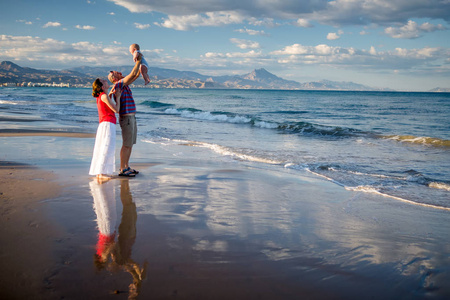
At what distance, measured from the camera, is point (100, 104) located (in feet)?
19.2

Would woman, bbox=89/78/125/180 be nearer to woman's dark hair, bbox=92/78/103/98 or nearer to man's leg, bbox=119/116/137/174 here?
woman's dark hair, bbox=92/78/103/98

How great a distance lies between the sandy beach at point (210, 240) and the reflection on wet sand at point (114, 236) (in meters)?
0.01

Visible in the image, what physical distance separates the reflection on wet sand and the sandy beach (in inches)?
0.5

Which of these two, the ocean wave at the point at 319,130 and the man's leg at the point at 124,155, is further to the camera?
the ocean wave at the point at 319,130

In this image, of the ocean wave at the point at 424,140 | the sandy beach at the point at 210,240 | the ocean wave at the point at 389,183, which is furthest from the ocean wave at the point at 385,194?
the ocean wave at the point at 424,140

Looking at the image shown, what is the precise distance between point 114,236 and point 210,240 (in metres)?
0.99

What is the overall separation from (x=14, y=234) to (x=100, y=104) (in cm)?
304

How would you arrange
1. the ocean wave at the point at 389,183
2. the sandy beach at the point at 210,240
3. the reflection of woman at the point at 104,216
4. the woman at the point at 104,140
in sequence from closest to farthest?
the sandy beach at the point at 210,240 < the reflection of woman at the point at 104,216 < the ocean wave at the point at 389,183 < the woman at the point at 104,140

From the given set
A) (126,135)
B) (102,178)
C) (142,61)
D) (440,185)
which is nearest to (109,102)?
(126,135)

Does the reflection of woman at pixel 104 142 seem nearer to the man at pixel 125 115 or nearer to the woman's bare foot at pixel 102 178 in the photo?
the woman's bare foot at pixel 102 178

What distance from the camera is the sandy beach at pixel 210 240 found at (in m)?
2.56

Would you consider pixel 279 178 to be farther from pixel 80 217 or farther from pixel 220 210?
pixel 80 217

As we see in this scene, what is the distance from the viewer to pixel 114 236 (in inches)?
134

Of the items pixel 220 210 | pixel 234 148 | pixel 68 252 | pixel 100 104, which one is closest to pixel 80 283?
pixel 68 252
